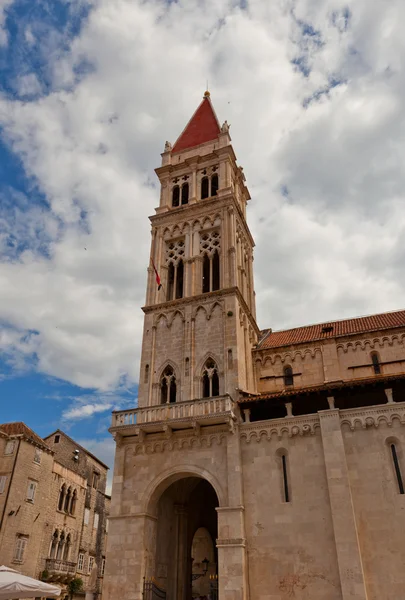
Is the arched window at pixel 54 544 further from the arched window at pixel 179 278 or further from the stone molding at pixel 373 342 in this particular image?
the stone molding at pixel 373 342

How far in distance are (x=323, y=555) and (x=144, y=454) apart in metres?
8.67

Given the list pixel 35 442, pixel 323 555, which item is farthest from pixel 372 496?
pixel 35 442

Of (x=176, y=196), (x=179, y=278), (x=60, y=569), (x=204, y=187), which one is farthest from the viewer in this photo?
(x=60, y=569)

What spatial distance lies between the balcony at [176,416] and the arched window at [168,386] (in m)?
2.22

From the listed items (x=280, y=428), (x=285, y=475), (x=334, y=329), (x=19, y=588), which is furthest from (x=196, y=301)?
(x=19, y=588)

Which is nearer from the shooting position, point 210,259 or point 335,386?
point 335,386

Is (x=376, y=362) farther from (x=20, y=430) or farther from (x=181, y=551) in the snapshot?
(x=20, y=430)

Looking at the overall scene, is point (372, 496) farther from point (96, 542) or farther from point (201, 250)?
point (96, 542)

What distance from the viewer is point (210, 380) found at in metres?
23.9

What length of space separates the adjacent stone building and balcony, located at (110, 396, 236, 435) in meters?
10.6

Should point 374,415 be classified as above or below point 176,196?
below

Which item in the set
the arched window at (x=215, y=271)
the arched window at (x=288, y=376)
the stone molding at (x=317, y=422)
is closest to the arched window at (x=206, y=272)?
the arched window at (x=215, y=271)

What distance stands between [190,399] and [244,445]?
12.1ft

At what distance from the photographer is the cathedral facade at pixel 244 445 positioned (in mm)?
17625
